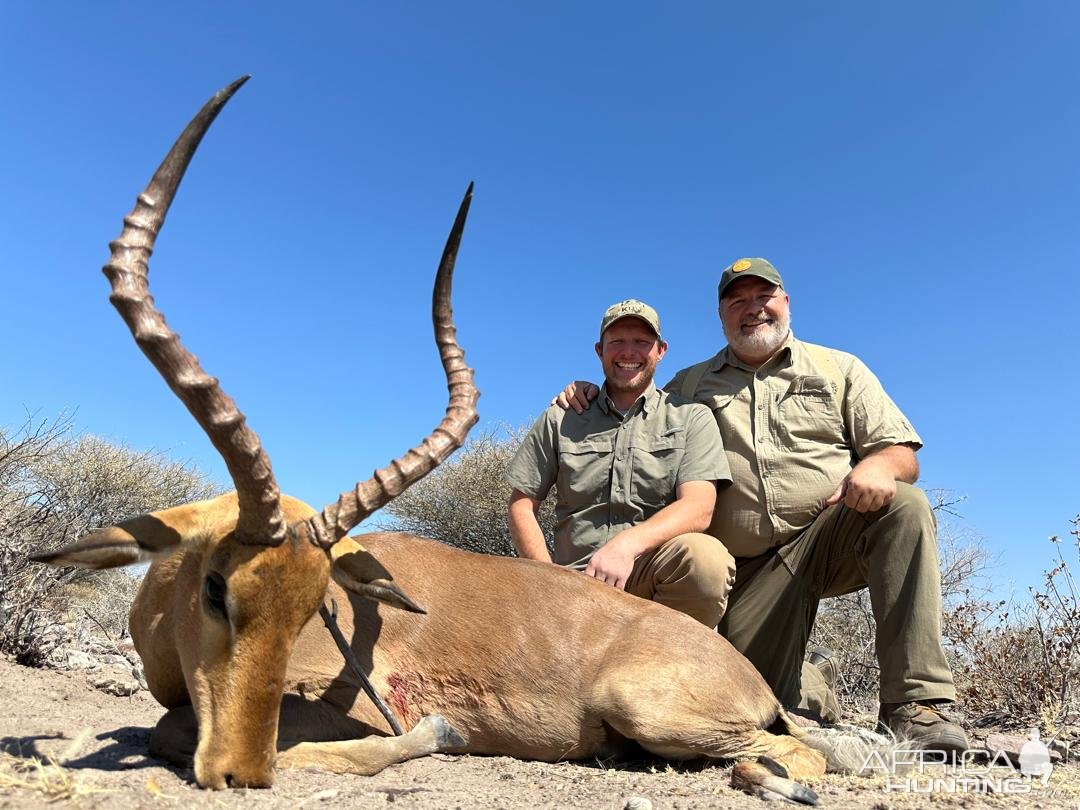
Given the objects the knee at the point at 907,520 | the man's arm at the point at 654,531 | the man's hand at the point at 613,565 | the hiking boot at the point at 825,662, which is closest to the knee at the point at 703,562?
the man's arm at the point at 654,531

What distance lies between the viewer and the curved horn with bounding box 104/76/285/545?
3.25 m

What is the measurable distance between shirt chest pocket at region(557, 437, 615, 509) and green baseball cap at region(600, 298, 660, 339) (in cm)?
92

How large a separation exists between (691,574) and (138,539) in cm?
319

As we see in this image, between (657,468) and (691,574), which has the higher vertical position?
(657,468)

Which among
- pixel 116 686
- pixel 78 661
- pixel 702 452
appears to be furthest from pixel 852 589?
pixel 78 661

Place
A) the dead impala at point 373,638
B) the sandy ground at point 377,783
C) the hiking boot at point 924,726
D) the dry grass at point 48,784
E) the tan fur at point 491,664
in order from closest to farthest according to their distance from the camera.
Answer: the dry grass at point 48,784 < the sandy ground at point 377,783 < the dead impala at point 373,638 < the tan fur at point 491,664 < the hiking boot at point 924,726

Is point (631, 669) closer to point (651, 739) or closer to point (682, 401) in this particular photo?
point (651, 739)

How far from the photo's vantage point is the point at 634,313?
21.0ft

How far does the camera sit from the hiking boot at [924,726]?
4.66 m

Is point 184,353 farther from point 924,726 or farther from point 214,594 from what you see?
point 924,726

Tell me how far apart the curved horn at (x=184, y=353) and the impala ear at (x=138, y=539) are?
49 cm

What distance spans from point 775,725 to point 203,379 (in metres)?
3.38

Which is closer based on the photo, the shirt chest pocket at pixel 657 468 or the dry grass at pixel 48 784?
the dry grass at pixel 48 784

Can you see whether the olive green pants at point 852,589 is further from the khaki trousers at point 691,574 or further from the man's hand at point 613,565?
the man's hand at point 613,565
